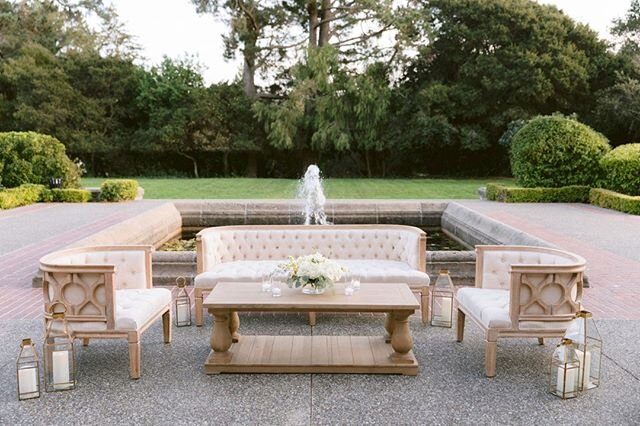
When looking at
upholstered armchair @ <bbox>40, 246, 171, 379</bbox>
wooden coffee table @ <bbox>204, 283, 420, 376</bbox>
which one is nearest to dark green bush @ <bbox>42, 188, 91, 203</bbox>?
upholstered armchair @ <bbox>40, 246, 171, 379</bbox>

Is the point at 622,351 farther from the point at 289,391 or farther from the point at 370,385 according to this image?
the point at 289,391

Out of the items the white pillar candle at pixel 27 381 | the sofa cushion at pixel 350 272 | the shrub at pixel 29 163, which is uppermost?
the shrub at pixel 29 163

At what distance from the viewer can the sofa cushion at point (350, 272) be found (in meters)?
5.65

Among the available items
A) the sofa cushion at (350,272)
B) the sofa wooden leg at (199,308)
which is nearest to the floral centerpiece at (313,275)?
the sofa cushion at (350,272)

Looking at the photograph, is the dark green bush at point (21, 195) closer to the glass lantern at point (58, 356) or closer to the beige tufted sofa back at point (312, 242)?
the beige tufted sofa back at point (312, 242)

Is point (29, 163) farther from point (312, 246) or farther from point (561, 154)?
point (561, 154)

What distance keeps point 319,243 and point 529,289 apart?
2873mm

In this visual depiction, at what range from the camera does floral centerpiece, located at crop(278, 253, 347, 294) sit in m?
4.46

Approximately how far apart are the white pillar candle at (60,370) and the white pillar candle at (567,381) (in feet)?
10.9

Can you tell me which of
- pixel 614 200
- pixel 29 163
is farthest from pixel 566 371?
pixel 29 163

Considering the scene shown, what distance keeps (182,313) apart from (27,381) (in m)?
1.76

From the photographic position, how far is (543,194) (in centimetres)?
1639

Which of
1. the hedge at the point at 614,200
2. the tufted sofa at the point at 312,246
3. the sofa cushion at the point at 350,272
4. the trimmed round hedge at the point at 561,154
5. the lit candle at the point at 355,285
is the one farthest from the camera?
the trimmed round hedge at the point at 561,154

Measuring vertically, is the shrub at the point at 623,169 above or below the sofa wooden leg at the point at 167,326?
above
